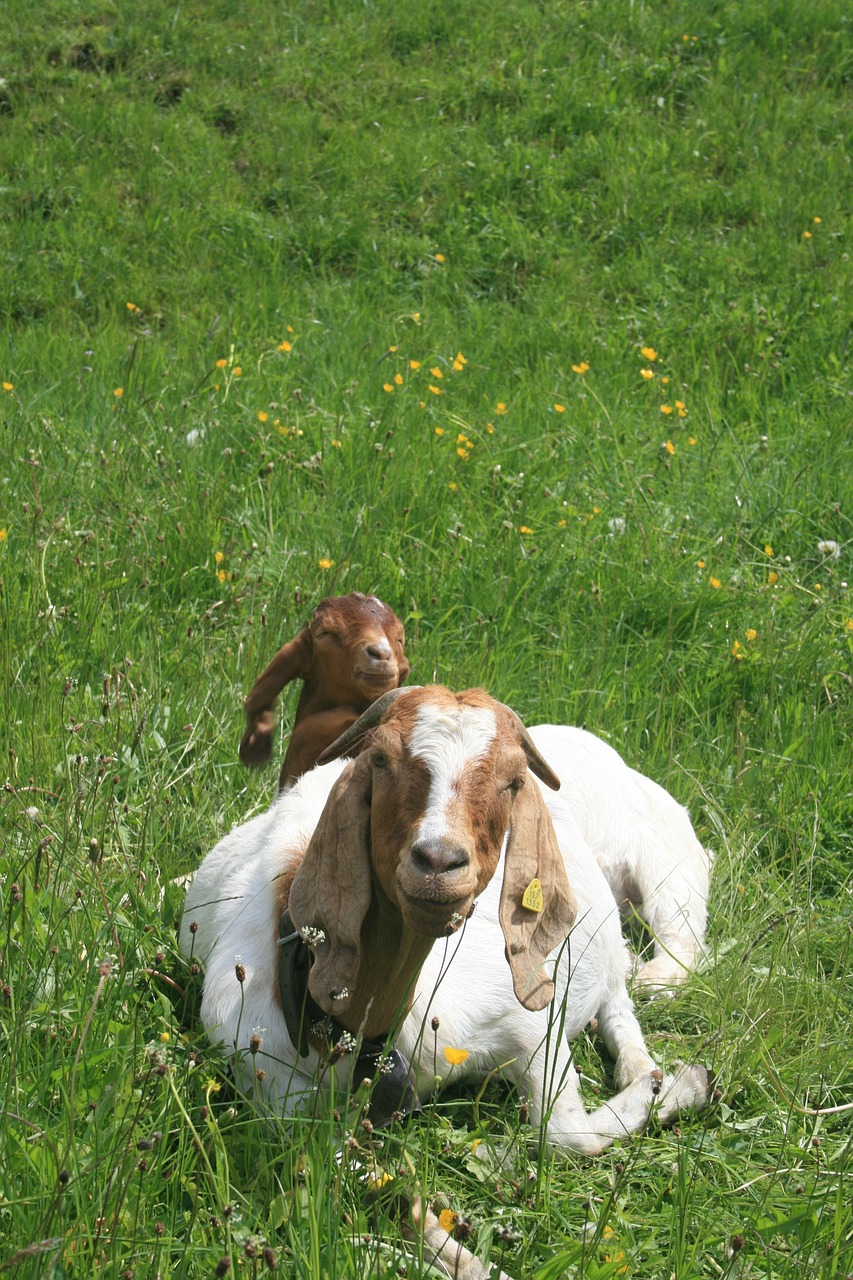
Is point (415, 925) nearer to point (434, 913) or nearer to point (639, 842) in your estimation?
point (434, 913)

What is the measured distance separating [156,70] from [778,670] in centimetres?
728

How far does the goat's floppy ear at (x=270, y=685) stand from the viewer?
11.4 ft

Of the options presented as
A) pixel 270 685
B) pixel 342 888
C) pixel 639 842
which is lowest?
pixel 639 842

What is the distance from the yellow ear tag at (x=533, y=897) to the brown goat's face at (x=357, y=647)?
864 mm

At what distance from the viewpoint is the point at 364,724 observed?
271cm

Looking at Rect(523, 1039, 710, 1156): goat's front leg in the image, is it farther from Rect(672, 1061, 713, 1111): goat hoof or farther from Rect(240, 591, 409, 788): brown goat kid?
Rect(240, 591, 409, 788): brown goat kid

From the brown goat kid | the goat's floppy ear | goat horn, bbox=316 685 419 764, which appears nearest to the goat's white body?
the brown goat kid

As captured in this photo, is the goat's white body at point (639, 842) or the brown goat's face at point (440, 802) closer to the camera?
the brown goat's face at point (440, 802)

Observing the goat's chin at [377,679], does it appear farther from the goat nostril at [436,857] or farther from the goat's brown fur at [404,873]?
the goat nostril at [436,857]

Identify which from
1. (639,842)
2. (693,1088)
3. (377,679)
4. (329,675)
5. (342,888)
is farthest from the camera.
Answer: (639,842)

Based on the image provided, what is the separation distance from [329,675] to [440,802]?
1.07 meters

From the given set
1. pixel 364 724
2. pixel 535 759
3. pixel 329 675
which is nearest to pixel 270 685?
pixel 329 675

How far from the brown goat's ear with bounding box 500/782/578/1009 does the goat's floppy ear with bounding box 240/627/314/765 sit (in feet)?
3.34

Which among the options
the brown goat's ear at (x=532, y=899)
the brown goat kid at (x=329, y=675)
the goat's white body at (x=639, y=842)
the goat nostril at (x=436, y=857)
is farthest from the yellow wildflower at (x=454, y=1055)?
the goat's white body at (x=639, y=842)
